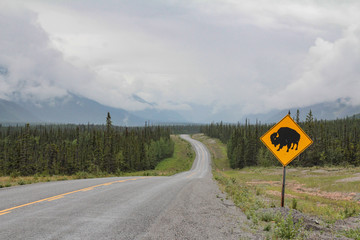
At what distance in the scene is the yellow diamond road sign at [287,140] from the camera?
987cm

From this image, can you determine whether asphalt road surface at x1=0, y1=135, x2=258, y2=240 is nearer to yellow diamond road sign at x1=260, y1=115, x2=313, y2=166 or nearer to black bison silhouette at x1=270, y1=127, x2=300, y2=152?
yellow diamond road sign at x1=260, y1=115, x2=313, y2=166

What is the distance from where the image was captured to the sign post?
987cm

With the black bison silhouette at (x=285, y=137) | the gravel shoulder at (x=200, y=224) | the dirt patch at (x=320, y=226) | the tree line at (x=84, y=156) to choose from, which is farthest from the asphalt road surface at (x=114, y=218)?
the tree line at (x=84, y=156)

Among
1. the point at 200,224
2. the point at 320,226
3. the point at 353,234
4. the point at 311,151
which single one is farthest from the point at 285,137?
the point at 311,151

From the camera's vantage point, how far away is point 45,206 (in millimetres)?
9602

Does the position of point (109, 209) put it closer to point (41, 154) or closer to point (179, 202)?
point (179, 202)

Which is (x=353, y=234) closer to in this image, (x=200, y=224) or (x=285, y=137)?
(x=285, y=137)

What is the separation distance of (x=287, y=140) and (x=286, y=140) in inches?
1.4

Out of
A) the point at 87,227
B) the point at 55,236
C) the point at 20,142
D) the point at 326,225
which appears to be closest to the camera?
the point at 55,236

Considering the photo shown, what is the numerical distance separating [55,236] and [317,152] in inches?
3641

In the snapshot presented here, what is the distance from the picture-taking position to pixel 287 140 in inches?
399

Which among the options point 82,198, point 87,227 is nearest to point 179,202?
point 82,198

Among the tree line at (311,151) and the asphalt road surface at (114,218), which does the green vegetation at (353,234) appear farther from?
the tree line at (311,151)

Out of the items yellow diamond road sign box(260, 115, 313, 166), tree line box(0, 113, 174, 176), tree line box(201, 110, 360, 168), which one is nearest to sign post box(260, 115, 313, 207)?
yellow diamond road sign box(260, 115, 313, 166)
